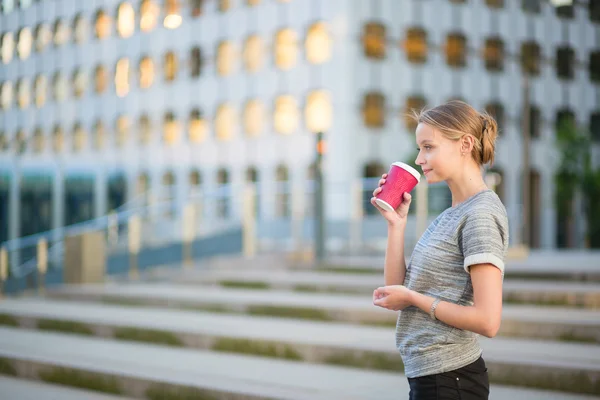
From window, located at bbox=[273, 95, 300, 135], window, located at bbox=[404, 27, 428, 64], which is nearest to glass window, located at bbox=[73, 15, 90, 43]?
window, located at bbox=[273, 95, 300, 135]

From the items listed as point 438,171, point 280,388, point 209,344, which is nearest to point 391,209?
point 438,171

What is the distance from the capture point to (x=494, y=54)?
138ft

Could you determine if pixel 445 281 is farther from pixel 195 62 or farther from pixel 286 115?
pixel 195 62

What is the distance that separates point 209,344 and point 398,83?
102 feet

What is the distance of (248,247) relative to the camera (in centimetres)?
1491

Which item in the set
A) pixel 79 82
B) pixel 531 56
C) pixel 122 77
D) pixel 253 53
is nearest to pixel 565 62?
pixel 531 56

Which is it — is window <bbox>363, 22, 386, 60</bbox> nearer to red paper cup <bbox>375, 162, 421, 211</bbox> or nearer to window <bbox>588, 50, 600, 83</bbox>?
window <bbox>588, 50, 600, 83</bbox>

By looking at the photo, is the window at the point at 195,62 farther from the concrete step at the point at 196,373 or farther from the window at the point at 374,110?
the concrete step at the point at 196,373

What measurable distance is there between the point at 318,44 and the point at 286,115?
136 inches

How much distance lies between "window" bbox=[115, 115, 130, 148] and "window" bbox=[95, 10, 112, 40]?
15.2ft

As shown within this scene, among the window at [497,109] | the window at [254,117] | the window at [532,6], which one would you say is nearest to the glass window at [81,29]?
the window at [254,117]

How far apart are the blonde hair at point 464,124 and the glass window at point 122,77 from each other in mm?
45375

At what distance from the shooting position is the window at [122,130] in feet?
157

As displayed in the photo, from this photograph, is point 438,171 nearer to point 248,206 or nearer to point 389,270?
point 389,270
